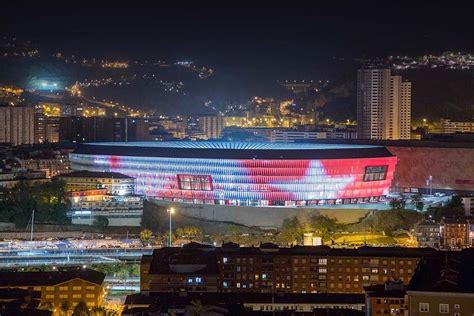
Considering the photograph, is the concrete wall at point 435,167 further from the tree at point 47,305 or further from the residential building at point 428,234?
the tree at point 47,305

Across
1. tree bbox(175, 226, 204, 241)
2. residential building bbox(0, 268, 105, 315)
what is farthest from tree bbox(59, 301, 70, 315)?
tree bbox(175, 226, 204, 241)

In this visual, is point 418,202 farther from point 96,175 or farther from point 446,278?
point 446,278

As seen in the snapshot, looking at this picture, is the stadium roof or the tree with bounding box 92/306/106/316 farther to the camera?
the stadium roof

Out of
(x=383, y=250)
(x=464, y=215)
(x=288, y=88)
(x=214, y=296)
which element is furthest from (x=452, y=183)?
(x=288, y=88)

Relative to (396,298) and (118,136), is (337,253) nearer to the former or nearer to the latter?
(396,298)

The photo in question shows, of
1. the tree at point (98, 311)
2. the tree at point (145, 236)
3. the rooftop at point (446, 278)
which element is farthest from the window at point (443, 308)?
the tree at point (145, 236)

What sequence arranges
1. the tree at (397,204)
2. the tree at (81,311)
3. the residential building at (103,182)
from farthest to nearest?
the residential building at (103,182), the tree at (397,204), the tree at (81,311)

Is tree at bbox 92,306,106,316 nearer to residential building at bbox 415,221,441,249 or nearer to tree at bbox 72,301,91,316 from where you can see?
tree at bbox 72,301,91,316
